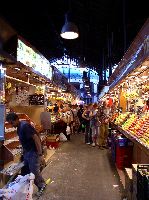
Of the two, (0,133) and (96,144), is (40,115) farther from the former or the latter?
(0,133)

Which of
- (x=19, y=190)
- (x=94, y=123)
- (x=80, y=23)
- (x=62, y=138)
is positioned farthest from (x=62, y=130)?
(x=19, y=190)

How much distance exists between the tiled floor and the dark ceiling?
171 inches

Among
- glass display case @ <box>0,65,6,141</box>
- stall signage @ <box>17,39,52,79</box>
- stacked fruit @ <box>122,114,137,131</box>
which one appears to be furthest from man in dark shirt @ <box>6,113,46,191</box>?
stacked fruit @ <box>122,114,137,131</box>

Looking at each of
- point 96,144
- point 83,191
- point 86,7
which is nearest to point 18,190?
point 83,191

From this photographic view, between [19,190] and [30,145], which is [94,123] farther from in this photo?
[19,190]

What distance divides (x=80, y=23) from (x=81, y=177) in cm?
801

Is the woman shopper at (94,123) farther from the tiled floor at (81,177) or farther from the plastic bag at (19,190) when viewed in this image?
the plastic bag at (19,190)

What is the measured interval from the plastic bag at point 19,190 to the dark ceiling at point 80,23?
384 cm

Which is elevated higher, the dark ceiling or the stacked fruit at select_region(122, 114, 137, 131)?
the dark ceiling

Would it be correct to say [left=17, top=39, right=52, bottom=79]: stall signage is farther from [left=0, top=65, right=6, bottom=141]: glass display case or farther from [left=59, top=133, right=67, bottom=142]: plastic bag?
[left=59, top=133, right=67, bottom=142]: plastic bag

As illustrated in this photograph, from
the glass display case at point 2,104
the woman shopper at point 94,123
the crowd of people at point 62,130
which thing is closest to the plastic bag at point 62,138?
the crowd of people at point 62,130

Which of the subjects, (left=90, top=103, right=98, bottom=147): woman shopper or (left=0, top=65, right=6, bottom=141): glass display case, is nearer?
(left=0, top=65, right=6, bottom=141): glass display case

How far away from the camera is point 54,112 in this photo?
19.5 m

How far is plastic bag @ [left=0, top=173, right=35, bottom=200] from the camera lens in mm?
4223
